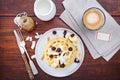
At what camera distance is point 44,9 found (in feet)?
3.85

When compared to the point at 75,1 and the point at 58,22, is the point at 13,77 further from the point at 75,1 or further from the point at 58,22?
the point at 75,1

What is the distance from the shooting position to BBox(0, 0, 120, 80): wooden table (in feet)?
3.84

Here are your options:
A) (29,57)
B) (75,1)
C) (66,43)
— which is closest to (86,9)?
(75,1)

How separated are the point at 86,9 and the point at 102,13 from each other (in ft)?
0.22

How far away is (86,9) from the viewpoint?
47.6 inches

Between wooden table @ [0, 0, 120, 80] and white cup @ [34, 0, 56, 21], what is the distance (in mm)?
41

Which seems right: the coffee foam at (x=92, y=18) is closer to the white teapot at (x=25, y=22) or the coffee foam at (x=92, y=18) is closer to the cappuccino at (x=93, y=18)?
the cappuccino at (x=93, y=18)

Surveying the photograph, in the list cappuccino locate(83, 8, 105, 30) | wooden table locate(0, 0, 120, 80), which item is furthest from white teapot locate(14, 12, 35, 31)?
cappuccino locate(83, 8, 105, 30)

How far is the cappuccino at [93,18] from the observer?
46.4 inches

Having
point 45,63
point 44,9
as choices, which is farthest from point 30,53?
point 44,9

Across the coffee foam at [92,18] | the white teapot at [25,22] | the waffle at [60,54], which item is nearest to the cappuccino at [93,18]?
the coffee foam at [92,18]

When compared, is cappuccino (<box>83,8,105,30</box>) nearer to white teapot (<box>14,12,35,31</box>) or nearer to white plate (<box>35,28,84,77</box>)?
white plate (<box>35,28,84,77</box>)

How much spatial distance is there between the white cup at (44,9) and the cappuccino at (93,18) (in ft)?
0.42

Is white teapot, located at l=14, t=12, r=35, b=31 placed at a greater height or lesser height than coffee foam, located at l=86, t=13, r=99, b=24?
greater
